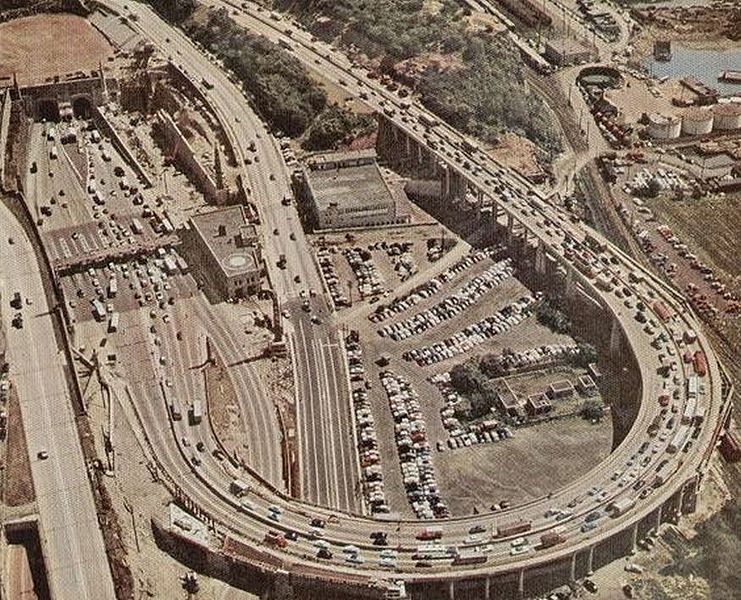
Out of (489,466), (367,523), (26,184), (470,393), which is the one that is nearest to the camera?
(367,523)

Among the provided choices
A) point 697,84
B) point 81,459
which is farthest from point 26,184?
point 697,84

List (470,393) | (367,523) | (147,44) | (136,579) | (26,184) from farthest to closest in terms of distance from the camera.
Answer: (147,44), (26,184), (470,393), (367,523), (136,579)

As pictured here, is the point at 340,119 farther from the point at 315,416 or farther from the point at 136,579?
the point at 136,579

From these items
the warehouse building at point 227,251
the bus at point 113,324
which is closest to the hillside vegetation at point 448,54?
the warehouse building at point 227,251

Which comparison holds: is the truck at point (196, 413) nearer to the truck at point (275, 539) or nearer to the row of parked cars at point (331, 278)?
the truck at point (275, 539)

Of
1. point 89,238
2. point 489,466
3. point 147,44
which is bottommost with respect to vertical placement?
point 489,466

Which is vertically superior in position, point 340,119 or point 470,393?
point 340,119

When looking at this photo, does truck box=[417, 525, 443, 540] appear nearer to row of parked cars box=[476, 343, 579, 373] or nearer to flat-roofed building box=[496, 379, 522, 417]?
flat-roofed building box=[496, 379, 522, 417]
